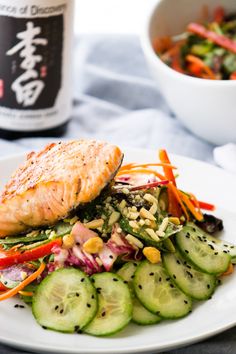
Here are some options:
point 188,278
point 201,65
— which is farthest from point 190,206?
point 201,65

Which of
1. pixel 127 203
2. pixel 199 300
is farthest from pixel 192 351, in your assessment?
pixel 127 203

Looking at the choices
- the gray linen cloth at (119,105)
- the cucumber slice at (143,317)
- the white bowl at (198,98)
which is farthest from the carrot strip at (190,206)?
the gray linen cloth at (119,105)

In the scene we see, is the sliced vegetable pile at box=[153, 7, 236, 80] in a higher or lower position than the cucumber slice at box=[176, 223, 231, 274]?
lower

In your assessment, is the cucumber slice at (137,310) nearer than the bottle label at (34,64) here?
Yes

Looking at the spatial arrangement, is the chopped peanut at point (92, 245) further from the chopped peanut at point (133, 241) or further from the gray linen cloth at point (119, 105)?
the gray linen cloth at point (119, 105)

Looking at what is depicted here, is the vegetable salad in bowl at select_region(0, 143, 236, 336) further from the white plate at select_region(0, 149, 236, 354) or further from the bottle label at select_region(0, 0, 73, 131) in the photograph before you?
the bottle label at select_region(0, 0, 73, 131)

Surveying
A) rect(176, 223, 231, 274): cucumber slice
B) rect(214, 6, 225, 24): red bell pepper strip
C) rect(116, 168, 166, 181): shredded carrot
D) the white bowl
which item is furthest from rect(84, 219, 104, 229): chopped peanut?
rect(214, 6, 225, 24): red bell pepper strip
